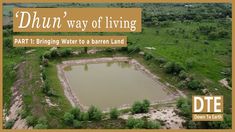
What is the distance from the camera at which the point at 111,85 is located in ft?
171

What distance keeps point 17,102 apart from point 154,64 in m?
23.5

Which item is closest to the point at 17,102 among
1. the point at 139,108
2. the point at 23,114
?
the point at 23,114

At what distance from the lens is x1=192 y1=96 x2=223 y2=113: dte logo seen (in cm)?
3158

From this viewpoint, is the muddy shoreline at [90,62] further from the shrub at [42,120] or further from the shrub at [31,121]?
the shrub at [31,121]

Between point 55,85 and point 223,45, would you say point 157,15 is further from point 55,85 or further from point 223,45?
point 55,85

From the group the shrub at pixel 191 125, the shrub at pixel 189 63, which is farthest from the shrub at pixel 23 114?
the shrub at pixel 189 63

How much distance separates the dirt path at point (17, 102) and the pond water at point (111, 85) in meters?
6.63

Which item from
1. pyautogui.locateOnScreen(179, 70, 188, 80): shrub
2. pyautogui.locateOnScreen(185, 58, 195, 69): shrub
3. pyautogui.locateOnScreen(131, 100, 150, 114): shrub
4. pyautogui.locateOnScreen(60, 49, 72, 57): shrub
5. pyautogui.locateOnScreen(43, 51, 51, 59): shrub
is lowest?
pyautogui.locateOnScreen(131, 100, 150, 114): shrub

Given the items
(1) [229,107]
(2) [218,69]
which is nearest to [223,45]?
(2) [218,69]

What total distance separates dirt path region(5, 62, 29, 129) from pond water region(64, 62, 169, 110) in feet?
21.8

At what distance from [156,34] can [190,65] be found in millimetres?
20847

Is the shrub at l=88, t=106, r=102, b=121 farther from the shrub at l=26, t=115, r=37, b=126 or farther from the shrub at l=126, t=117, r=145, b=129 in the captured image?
the shrub at l=26, t=115, r=37, b=126

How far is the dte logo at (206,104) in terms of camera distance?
1243 inches

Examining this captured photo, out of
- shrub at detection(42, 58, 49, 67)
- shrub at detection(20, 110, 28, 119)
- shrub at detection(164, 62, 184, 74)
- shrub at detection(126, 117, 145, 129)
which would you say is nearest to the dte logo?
shrub at detection(126, 117, 145, 129)
